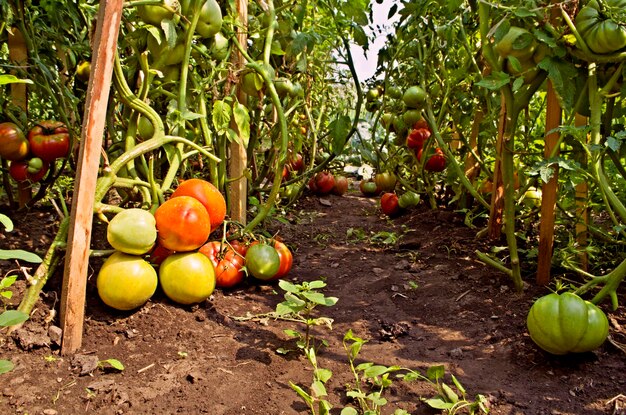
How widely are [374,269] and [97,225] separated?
4.40 ft

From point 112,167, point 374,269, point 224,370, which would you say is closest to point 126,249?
point 112,167

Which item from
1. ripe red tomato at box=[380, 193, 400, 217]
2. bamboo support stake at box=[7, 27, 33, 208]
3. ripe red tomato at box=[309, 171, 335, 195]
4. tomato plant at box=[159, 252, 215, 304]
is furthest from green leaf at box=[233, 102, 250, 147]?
ripe red tomato at box=[309, 171, 335, 195]

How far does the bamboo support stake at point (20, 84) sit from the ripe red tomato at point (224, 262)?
1.04m

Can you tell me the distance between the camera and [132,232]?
178cm

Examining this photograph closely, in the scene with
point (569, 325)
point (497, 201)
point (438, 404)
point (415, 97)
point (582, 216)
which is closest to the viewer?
point (438, 404)

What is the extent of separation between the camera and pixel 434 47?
327 centimetres

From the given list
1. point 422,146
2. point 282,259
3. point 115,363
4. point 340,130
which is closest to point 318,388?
point 115,363

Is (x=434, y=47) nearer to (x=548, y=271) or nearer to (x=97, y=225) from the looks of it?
(x=548, y=271)

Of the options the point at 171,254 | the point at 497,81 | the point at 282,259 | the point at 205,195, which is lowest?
the point at 282,259

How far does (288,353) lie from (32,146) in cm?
153

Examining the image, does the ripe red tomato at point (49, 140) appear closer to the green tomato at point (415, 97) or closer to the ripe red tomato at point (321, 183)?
the green tomato at point (415, 97)

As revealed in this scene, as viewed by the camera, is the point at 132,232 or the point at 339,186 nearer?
the point at 132,232

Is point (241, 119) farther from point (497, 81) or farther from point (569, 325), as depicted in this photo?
point (569, 325)

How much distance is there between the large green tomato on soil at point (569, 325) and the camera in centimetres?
155
